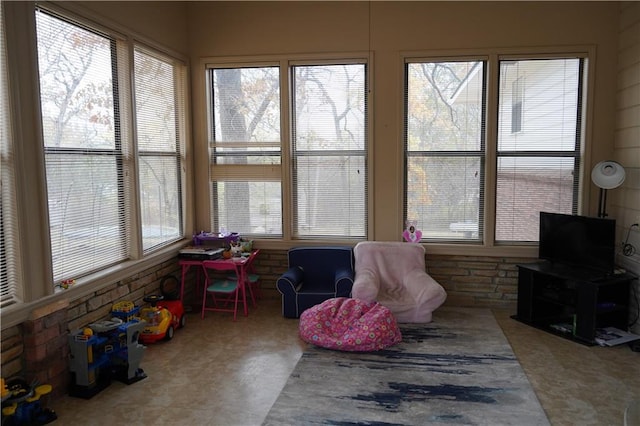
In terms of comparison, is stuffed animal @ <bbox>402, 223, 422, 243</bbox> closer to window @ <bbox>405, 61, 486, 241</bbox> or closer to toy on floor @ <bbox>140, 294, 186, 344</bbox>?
window @ <bbox>405, 61, 486, 241</bbox>

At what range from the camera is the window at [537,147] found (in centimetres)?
494

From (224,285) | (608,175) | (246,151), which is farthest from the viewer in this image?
(246,151)

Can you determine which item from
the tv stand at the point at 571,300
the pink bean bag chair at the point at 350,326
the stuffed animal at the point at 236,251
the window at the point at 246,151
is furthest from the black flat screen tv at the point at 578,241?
the stuffed animal at the point at 236,251

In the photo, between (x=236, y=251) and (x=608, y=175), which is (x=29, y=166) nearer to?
(x=236, y=251)

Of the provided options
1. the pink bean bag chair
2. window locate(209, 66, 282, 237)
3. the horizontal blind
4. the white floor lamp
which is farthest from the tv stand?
the horizontal blind

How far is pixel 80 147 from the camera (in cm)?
367

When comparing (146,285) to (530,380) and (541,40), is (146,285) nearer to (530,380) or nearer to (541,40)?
(530,380)

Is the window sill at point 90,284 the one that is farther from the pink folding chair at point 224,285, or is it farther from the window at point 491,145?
the window at point 491,145

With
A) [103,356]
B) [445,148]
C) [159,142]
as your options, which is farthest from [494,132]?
[103,356]

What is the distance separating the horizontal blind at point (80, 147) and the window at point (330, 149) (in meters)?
1.91

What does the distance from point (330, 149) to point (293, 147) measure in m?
0.40

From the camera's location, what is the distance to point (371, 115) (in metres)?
5.17

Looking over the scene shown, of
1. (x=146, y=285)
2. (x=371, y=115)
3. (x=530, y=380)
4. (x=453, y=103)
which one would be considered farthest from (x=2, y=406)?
(x=453, y=103)

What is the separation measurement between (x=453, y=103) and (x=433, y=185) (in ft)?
2.83
